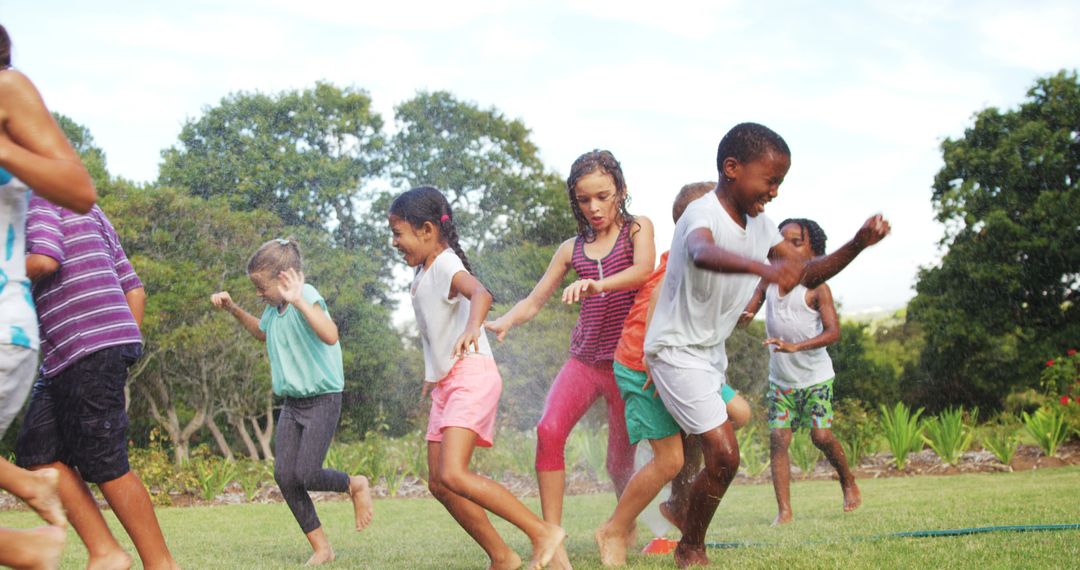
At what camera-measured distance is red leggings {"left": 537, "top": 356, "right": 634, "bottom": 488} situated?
4.39m

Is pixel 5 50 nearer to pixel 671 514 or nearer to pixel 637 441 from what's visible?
pixel 637 441

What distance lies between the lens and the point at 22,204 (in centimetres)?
247

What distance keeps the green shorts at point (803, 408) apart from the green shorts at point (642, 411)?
2.40 metres

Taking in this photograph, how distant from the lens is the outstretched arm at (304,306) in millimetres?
4754

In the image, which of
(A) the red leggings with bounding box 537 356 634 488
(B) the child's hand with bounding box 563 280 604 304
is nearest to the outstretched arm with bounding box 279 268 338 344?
(A) the red leggings with bounding box 537 356 634 488

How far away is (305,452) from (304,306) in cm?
75

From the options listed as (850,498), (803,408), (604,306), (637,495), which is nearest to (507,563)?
(637,495)

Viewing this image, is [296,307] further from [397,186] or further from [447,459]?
[397,186]

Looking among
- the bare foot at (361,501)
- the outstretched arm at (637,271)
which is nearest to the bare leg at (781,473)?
the outstretched arm at (637,271)

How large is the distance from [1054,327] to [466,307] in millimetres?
25330

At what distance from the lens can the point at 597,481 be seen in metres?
11.0

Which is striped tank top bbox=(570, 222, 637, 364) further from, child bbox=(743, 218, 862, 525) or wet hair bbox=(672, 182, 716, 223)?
Result: child bbox=(743, 218, 862, 525)

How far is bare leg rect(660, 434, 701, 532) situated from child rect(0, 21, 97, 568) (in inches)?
110

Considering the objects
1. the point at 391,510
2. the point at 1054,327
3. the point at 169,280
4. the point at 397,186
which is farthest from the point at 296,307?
the point at 1054,327
